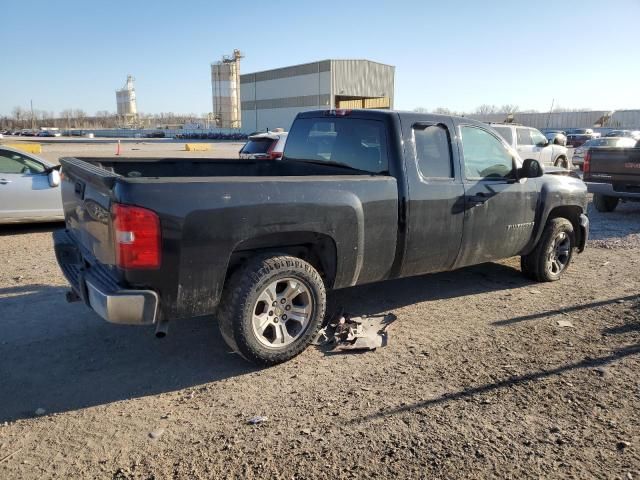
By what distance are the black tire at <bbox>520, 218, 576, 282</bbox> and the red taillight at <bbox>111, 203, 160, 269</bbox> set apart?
4505 mm

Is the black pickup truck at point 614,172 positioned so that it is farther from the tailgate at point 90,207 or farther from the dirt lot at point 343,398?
the tailgate at point 90,207

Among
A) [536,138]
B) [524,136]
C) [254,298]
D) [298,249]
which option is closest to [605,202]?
[524,136]

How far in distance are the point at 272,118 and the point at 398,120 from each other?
77.3 m

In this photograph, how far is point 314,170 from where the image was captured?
5234 mm

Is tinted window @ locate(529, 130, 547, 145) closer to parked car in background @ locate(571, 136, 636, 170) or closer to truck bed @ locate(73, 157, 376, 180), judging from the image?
parked car in background @ locate(571, 136, 636, 170)

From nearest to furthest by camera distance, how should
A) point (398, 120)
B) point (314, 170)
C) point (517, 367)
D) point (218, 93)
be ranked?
1. point (517, 367)
2. point (398, 120)
3. point (314, 170)
4. point (218, 93)

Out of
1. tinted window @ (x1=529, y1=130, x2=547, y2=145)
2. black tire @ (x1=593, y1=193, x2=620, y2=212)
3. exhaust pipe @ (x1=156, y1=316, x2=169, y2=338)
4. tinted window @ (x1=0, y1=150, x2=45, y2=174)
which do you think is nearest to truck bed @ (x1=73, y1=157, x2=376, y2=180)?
exhaust pipe @ (x1=156, y1=316, x2=169, y2=338)

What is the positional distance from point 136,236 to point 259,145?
35.0ft

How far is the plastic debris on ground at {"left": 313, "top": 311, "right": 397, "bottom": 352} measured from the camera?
446 cm

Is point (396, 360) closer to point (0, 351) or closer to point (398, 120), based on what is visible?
point (398, 120)

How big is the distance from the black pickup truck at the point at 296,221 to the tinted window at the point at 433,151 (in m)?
0.01

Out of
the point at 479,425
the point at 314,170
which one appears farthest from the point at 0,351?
the point at 479,425

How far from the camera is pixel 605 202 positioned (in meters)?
12.2

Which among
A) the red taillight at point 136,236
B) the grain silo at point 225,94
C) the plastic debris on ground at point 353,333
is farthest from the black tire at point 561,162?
the grain silo at point 225,94
